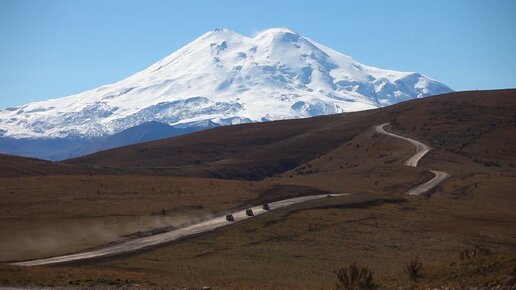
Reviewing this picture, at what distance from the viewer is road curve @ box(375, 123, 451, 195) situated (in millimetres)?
77150

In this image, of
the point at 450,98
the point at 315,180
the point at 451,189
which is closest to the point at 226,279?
the point at 451,189

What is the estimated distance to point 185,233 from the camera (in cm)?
4478

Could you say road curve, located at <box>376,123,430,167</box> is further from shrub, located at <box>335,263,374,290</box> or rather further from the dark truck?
shrub, located at <box>335,263,374,290</box>

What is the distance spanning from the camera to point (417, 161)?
334 feet

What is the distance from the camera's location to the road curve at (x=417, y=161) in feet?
253

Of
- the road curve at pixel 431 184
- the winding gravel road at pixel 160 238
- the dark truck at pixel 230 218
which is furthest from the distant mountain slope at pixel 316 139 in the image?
the dark truck at pixel 230 218

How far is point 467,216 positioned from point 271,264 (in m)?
23.8

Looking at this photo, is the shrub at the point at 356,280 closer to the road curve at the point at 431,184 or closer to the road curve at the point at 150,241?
the road curve at the point at 150,241

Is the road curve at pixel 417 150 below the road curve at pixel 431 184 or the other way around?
the other way around

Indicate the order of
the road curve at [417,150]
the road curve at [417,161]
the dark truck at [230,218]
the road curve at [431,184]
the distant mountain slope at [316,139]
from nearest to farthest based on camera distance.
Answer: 1. the dark truck at [230,218]
2. the road curve at [431,184]
3. the road curve at [417,161]
4. the road curve at [417,150]
5. the distant mountain slope at [316,139]

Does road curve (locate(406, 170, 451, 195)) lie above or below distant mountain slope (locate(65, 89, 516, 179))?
below

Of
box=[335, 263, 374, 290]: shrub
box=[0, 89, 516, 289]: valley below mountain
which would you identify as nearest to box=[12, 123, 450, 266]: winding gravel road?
box=[0, 89, 516, 289]: valley below mountain

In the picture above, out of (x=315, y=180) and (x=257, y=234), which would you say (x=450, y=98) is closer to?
(x=315, y=180)

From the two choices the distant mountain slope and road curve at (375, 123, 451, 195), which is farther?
the distant mountain slope
